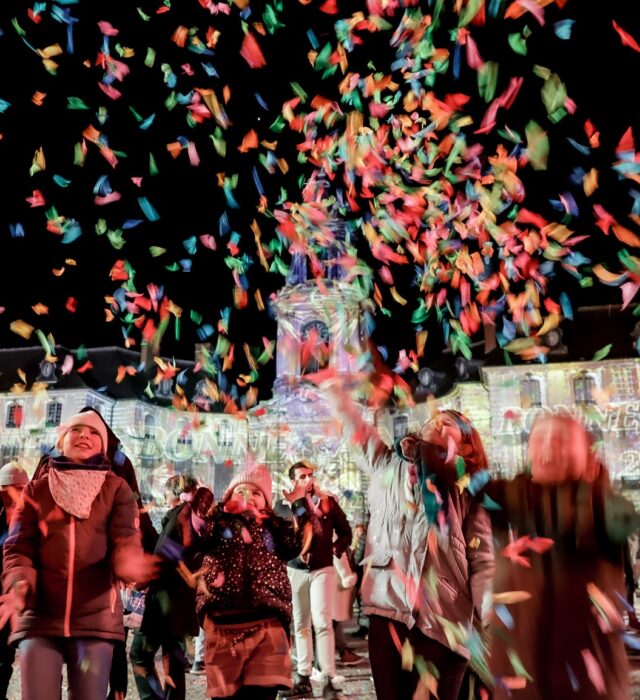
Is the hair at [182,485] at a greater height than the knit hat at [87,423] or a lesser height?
lesser

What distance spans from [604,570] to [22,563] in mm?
3065

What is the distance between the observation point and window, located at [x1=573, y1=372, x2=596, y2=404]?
41.8 m

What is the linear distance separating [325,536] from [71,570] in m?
4.26

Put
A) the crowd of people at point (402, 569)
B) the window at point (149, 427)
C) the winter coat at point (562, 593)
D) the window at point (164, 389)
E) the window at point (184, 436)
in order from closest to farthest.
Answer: the winter coat at point (562, 593) < the crowd of people at point (402, 569) < the window at point (149, 427) < the window at point (184, 436) < the window at point (164, 389)

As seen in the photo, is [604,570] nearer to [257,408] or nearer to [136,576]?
[136,576]

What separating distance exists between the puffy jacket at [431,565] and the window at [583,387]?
39860 millimetres

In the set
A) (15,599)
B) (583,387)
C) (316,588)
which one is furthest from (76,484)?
(583,387)

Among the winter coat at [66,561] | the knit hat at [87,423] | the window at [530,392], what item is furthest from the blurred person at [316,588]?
the window at [530,392]

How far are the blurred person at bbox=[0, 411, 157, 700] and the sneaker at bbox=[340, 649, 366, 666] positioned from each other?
5.51 metres

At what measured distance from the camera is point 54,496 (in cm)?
419

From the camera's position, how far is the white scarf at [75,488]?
13.7 ft

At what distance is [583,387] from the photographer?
41938 mm

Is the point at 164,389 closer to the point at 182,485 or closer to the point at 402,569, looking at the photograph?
the point at 182,485

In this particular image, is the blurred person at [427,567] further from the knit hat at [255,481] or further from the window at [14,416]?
the window at [14,416]
